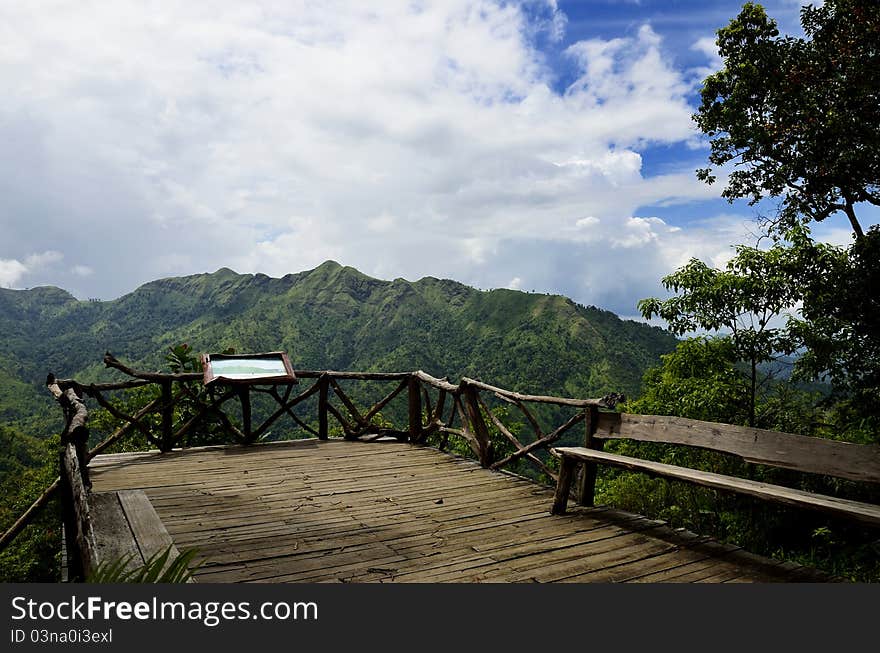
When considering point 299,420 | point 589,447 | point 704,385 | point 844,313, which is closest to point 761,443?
point 589,447

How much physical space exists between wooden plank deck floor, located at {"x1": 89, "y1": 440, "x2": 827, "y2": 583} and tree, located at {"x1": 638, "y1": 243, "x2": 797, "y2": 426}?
443 cm

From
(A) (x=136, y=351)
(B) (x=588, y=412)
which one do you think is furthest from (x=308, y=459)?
(A) (x=136, y=351)

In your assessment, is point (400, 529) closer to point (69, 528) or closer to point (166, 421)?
point (69, 528)

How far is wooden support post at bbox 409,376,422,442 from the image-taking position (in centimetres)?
778

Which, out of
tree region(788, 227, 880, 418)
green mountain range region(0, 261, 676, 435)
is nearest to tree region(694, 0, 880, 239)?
tree region(788, 227, 880, 418)

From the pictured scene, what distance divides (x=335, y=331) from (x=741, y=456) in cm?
10427

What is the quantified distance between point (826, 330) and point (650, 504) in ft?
12.5

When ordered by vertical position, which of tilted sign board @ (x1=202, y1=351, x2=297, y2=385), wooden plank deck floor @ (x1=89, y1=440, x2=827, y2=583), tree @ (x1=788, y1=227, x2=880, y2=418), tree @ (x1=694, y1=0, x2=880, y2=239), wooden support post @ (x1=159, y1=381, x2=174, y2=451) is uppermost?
tree @ (x1=694, y1=0, x2=880, y2=239)

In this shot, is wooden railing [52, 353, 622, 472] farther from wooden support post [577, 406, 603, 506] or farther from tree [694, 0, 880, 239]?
tree [694, 0, 880, 239]

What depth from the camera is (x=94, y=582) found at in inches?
78.9

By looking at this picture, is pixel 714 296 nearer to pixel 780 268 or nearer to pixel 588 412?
pixel 780 268

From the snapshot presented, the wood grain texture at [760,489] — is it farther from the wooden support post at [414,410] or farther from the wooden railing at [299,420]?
the wooden support post at [414,410]

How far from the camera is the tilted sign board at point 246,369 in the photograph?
279 inches

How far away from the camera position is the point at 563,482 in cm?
455
